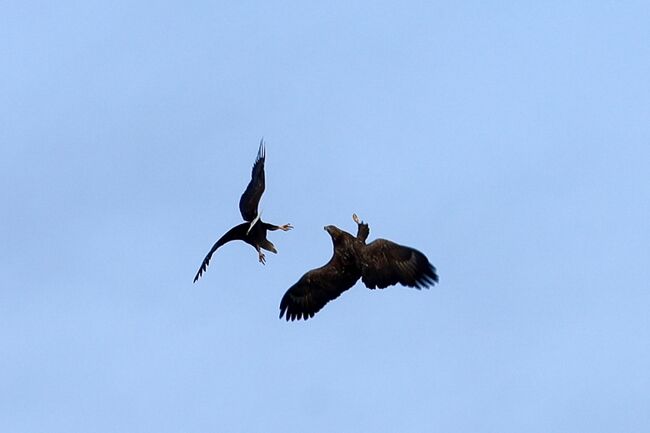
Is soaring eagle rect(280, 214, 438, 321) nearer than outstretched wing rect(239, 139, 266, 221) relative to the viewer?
Yes

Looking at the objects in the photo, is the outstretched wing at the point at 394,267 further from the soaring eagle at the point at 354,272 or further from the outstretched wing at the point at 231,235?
the outstretched wing at the point at 231,235

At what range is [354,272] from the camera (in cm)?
3806

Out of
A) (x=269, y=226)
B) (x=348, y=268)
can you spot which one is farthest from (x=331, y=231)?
(x=269, y=226)

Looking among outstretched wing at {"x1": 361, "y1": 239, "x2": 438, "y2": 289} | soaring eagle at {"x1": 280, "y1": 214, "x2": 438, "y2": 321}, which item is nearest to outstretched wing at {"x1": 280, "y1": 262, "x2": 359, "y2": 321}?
soaring eagle at {"x1": 280, "y1": 214, "x2": 438, "y2": 321}

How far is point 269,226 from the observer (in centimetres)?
4172

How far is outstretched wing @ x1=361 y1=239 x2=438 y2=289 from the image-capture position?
121ft

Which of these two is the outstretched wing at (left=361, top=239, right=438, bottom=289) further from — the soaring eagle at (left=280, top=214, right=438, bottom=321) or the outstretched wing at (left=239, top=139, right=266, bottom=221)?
the outstretched wing at (left=239, top=139, right=266, bottom=221)

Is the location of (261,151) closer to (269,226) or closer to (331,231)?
(269,226)

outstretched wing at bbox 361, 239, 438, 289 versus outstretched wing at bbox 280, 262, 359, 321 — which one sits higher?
outstretched wing at bbox 280, 262, 359, 321

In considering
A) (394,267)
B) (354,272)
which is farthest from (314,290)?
(394,267)

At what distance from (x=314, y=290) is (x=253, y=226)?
3.33 m

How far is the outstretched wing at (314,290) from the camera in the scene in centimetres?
3834

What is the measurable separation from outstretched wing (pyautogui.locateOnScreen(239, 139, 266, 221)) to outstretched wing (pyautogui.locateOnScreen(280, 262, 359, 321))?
9.95 ft

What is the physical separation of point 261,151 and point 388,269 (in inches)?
250
